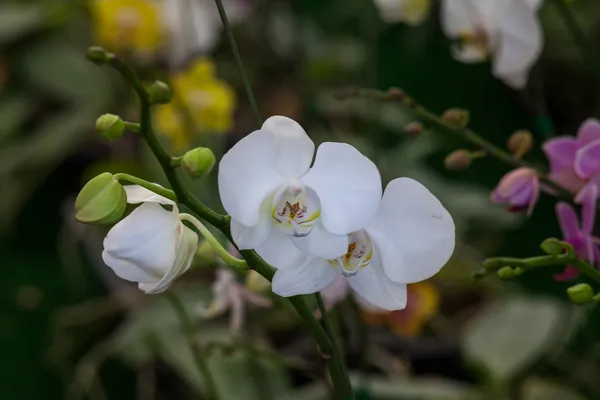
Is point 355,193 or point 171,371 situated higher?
point 355,193

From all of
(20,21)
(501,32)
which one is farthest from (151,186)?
(20,21)

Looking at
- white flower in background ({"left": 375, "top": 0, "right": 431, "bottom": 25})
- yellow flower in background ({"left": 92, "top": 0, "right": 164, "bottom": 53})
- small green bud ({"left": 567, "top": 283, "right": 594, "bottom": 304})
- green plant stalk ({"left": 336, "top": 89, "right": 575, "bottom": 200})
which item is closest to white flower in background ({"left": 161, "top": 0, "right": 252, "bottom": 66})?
yellow flower in background ({"left": 92, "top": 0, "right": 164, "bottom": 53})

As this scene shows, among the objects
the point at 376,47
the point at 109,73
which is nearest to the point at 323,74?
the point at 109,73

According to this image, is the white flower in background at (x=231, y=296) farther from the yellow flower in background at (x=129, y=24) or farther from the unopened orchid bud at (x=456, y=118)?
the yellow flower in background at (x=129, y=24)

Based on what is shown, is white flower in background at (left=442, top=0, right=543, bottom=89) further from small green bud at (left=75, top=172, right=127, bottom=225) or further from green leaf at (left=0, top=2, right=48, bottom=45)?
green leaf at (left=0, top=2, right=48, bottom=45)

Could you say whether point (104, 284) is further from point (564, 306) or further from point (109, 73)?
point (564, 306)
